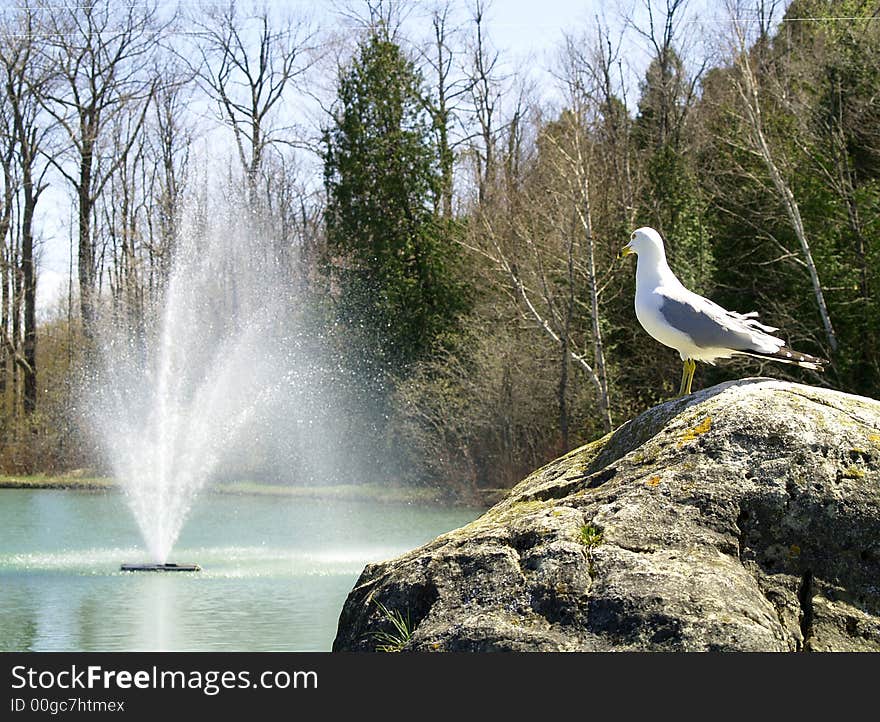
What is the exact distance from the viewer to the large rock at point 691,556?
3834 millimetres

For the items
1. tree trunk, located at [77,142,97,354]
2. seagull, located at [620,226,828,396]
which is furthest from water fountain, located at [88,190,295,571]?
seagull, located at [620,226,828,396]

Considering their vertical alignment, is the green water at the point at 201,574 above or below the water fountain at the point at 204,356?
below

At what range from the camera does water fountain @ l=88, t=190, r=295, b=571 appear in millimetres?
22531

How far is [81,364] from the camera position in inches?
1188

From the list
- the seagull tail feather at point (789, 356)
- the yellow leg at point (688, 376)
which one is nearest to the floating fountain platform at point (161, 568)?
the yellow leg at point (688, 376)

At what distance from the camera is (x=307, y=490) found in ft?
80.4

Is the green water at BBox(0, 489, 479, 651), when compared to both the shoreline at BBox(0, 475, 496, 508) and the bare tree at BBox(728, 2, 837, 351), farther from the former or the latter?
the bare tree at BBox(728, 2, 837, 351)

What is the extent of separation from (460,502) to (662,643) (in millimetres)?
19660

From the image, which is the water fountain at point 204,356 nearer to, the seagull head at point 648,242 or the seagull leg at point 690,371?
the seagull head at point 648,242

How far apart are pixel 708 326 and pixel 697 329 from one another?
49mm

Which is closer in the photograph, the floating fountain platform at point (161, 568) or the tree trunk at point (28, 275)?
the floating fountain platform at point (161, 568)

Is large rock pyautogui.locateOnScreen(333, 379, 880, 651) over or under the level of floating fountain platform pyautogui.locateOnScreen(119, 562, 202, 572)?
over

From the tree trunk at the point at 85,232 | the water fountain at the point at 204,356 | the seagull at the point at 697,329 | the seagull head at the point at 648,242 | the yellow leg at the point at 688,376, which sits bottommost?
the yellow leg at the point at 688,376

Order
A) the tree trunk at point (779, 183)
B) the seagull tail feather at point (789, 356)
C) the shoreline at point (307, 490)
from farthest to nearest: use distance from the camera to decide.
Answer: the shoreline at point (307, 490)
the tree trunk at point (779, 183)
the seagull tail feather at point (789, 356)
